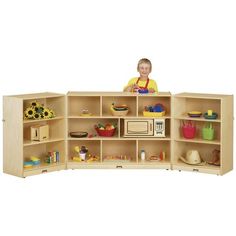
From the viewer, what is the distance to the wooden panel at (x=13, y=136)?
9773 millimetres

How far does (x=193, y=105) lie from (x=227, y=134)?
0.72 meters

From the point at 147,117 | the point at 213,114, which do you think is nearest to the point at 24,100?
the point at 147,117

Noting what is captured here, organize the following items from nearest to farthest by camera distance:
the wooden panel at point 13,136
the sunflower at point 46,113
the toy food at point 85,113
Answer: the wooden panel at point 13,136, the sunflower at point 46,113, the toy food at point 85,113

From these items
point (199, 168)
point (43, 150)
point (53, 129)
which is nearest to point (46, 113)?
point (53, 129)

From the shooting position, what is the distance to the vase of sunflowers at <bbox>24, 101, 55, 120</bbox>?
998 cm

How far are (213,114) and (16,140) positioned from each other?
111 inches

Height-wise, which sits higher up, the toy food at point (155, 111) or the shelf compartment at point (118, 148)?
the toy food at point (155, 111)

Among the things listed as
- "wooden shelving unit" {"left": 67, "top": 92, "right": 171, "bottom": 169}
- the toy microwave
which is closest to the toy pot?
"wooden shelving unit" {"left": 67, "top": 92, "right": 171, "bottom": 169}

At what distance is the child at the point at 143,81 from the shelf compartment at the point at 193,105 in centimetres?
49

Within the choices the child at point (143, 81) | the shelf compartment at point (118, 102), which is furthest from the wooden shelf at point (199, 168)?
the child at point (143, 81)

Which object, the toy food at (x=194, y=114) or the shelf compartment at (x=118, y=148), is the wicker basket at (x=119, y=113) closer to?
the shelf compartment at (x=118, y=148)

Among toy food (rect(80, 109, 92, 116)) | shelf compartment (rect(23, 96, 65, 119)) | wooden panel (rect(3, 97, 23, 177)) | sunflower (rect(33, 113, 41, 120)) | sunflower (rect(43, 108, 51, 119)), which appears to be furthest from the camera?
toy food (rect(80, 109, 92, 116))

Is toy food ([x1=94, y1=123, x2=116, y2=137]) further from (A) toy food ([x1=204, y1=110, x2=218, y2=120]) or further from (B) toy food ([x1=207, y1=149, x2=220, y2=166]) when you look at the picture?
(B) toy food ([x1=207, y1=149, x2=220, y2=166])

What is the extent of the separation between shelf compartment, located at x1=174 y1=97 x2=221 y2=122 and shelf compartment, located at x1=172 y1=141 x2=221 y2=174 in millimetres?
467
